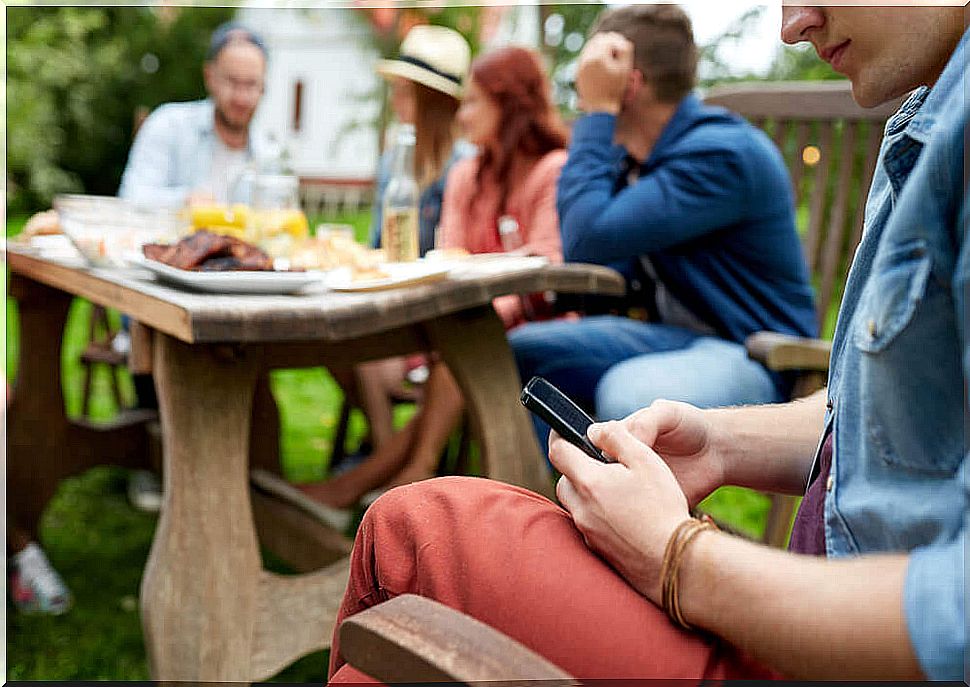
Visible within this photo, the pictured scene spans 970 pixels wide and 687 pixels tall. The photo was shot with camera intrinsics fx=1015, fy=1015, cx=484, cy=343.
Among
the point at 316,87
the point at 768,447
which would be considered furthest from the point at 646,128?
the point at 316,87

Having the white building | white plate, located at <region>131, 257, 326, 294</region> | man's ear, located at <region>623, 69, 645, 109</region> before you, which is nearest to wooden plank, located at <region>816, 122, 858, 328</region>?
man's ear, located at <region>623, 69, 645, 109</region>

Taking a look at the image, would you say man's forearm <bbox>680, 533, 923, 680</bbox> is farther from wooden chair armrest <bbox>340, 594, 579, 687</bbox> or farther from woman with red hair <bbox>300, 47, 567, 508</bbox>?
woman with red hair <bbox>300, 47, 567, 508</bbox>

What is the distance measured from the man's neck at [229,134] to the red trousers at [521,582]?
320 cm

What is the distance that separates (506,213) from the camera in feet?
10.3

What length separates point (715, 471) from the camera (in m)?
1.04

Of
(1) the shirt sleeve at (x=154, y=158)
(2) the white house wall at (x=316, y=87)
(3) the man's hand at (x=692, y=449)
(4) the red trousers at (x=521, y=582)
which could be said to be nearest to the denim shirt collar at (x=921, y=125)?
(3) the man's hand at (x=692, y=449)

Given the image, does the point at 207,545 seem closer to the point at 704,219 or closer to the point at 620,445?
the point at 620,445

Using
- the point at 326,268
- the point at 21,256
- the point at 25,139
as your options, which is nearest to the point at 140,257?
the point at 326,268

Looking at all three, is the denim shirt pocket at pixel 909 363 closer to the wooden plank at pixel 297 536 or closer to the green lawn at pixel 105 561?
the wooden plank at pixel 297 536

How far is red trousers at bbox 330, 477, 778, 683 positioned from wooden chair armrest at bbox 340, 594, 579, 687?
51mm

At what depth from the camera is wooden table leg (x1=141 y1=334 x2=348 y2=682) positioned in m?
1.67

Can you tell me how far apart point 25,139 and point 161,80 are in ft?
5.30

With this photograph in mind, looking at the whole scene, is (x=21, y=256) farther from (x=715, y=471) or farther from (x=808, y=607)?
(x=808, y=607)

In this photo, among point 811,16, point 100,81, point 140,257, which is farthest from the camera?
point 100,81
